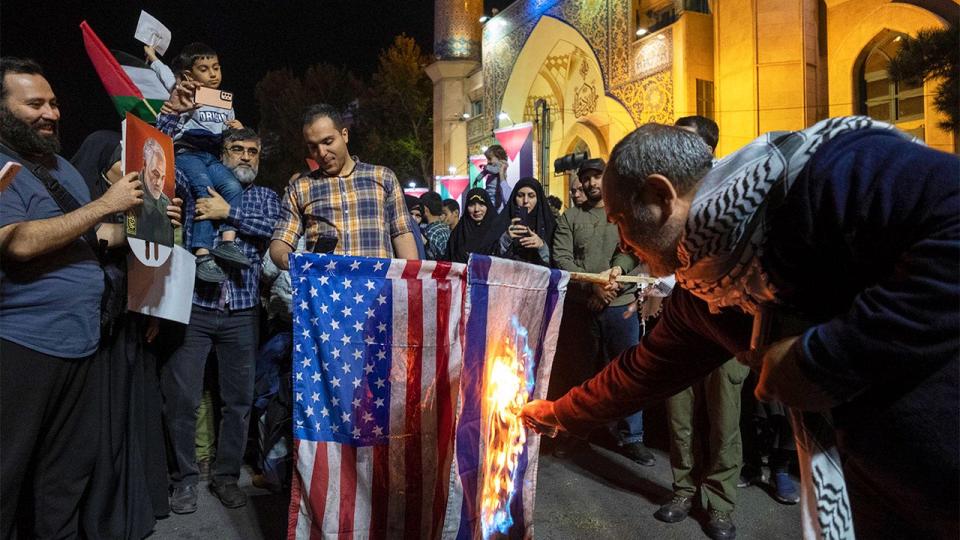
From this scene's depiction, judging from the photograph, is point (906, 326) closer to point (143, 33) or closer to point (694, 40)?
point (143, 33)

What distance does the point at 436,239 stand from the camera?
704cm

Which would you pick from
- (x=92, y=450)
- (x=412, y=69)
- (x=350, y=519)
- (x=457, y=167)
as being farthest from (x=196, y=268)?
(x=412, y=69)

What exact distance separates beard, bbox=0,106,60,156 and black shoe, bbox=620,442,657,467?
4.15 meters

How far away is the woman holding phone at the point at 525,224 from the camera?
530cm

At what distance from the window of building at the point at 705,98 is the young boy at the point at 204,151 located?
11327 mm

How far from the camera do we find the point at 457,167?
981 inches

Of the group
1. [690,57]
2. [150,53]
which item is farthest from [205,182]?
[690,57]

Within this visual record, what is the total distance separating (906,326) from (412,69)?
1214 inches

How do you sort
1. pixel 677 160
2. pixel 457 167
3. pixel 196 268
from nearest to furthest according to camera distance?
pixel 677 160 → pixel 196 268 → pixel 457 167

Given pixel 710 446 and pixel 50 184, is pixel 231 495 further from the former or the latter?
pixel 710 446

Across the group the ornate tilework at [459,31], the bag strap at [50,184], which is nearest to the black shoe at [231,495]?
the bag strap at [50,184]

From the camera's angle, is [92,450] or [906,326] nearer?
[906,326]

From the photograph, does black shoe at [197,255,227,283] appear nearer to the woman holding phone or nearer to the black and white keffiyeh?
the woman holding phone

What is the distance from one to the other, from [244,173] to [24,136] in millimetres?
1642
